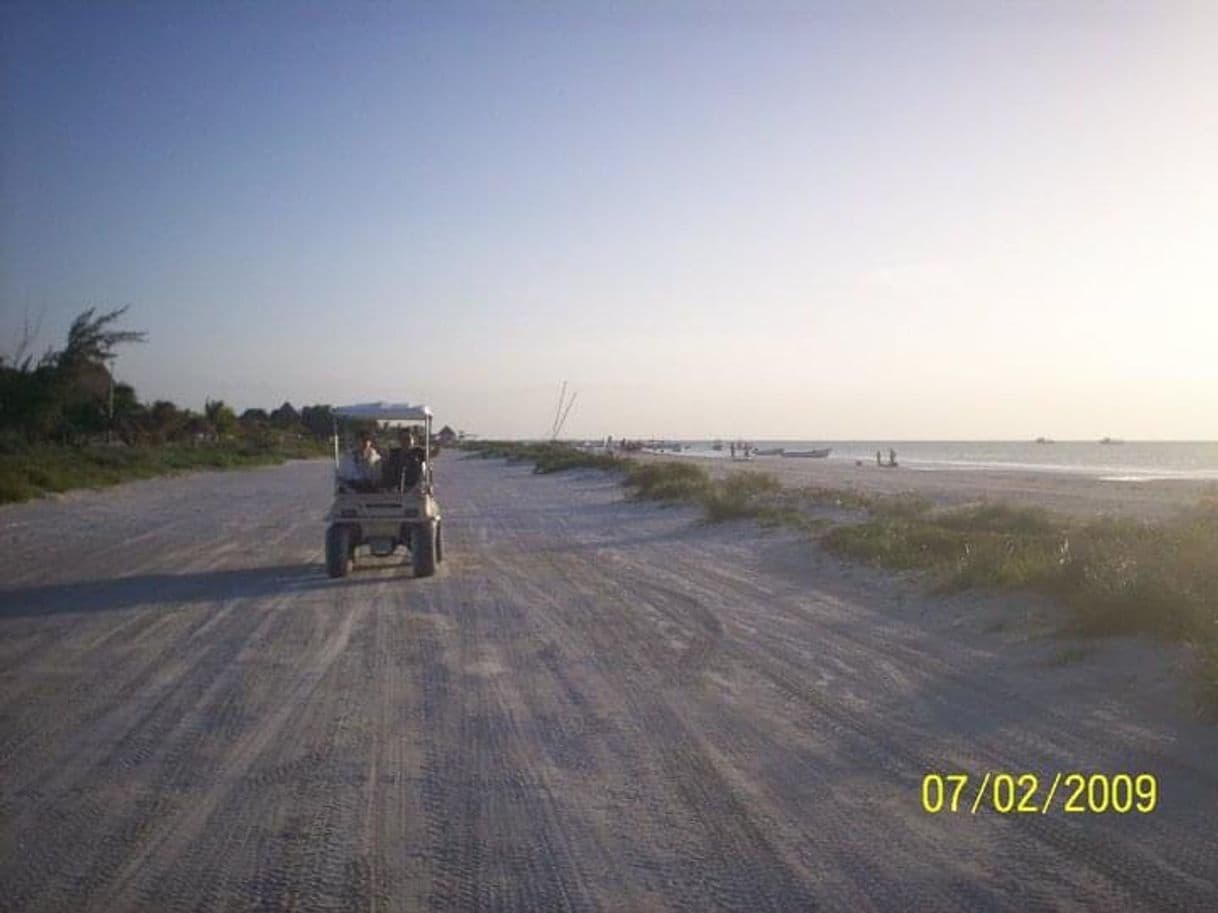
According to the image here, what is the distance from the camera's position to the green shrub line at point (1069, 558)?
11.7 metres

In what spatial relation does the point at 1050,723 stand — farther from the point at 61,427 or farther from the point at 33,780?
the point at 61,427

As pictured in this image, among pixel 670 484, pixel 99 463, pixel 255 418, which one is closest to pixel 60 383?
pixel 99 463

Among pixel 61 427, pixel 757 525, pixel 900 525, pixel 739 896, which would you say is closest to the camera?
pixel 739 896

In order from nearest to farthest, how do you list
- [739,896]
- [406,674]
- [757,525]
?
[739,896] → [406,674] → [757,525]

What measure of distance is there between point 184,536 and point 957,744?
2164 centimetres

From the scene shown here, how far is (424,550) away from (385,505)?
0.91 m

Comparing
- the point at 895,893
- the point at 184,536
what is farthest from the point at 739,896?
the point at 184,536

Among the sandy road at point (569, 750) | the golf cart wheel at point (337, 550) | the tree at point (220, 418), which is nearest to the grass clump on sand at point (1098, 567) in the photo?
Result: the sandy road at point (569, 750)

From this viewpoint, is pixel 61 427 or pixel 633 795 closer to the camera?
pixel 633 795

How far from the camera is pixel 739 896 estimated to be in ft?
19.7

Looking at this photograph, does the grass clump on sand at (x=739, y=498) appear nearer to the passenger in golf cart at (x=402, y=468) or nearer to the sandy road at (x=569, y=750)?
the passenger in golf cart at (x=402, y=468)

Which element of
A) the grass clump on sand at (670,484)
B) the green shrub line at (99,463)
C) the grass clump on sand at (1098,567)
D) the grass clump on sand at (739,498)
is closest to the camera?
the grass clump on sand at (1098,567)
